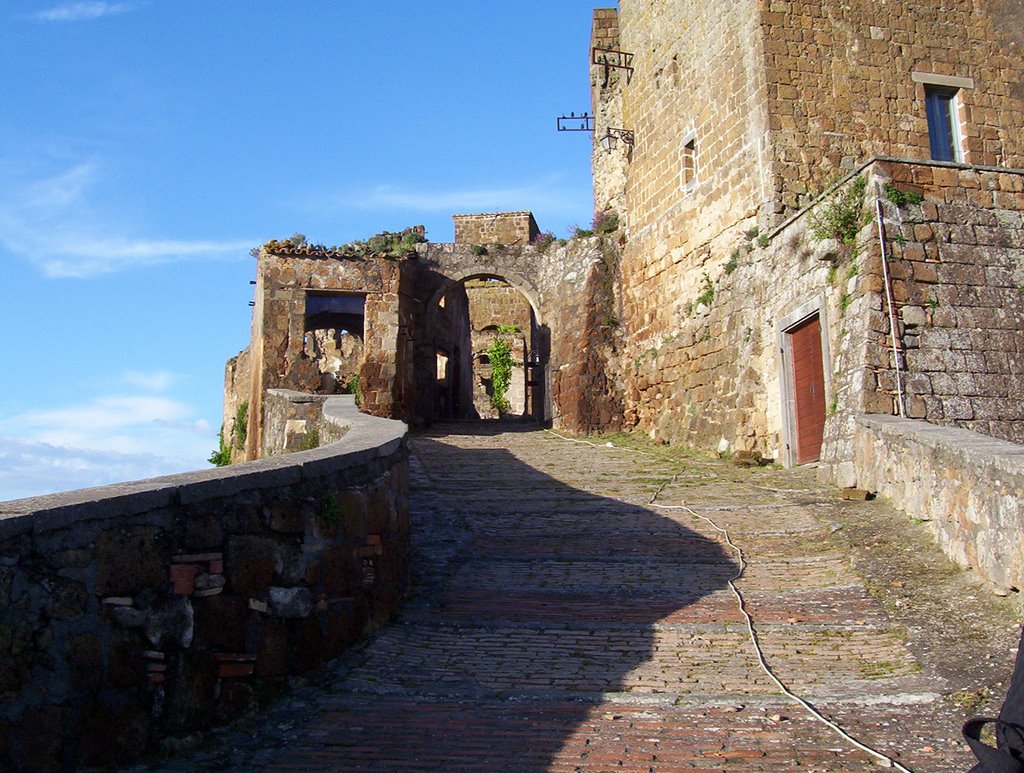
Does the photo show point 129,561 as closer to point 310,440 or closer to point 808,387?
point 310,440

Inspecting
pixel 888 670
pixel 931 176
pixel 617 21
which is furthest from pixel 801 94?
pixel 888 670

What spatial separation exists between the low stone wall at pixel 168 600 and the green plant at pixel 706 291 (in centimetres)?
997

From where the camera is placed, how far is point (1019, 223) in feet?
35.6

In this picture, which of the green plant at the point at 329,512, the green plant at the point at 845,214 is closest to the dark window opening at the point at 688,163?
the green plant at the point at 845,214

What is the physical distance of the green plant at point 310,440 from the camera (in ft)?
34.2

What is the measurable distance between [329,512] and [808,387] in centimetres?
792

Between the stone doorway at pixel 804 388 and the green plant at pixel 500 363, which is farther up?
the green plant at pixel 500 363

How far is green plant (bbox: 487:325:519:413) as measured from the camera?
30562 millimetres

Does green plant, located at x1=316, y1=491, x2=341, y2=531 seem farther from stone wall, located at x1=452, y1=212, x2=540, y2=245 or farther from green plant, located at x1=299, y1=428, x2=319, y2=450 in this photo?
stone wall, located at x1=452, y1=212, x2=540, y2=245

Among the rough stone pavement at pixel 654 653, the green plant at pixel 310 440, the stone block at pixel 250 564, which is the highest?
the green plant at pixel 310 440

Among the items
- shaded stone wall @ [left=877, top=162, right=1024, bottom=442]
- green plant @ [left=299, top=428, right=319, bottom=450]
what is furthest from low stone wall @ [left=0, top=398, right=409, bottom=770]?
shaded stone wall @ [left=877, top=162, right=1024, bottom=442]

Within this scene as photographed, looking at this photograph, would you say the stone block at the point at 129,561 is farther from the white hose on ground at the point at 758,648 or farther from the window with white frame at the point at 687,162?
the window with white frame at the point at 687,162

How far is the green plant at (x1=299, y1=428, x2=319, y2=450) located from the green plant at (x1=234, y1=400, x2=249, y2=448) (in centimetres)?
642

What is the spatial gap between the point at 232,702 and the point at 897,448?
5.77 metres
